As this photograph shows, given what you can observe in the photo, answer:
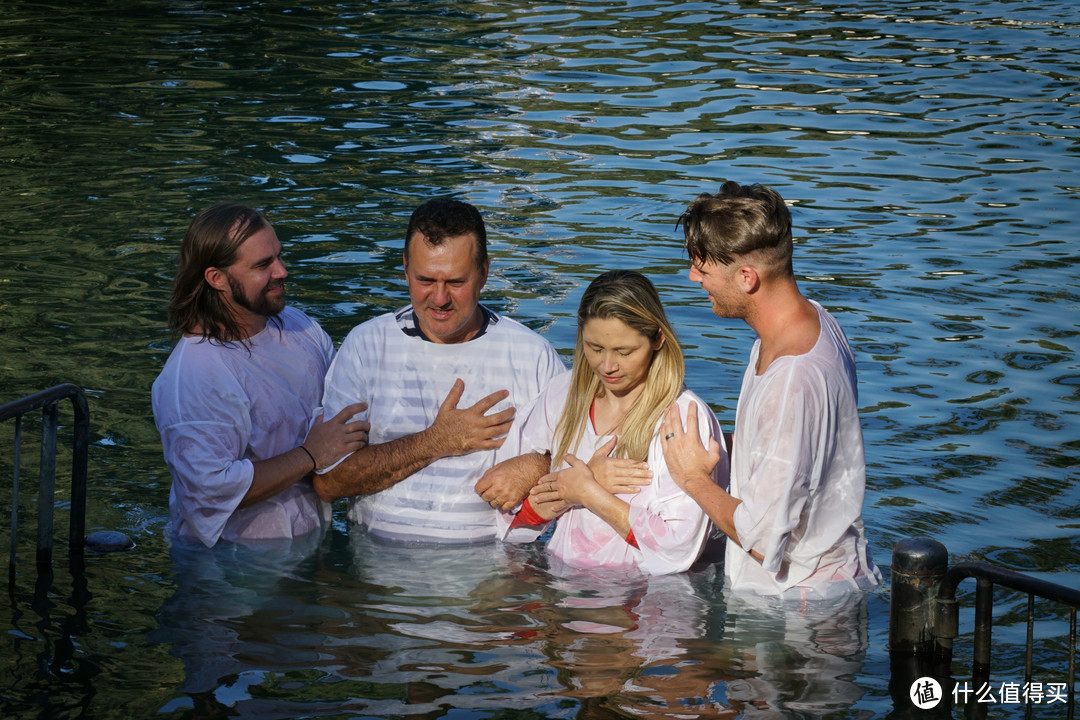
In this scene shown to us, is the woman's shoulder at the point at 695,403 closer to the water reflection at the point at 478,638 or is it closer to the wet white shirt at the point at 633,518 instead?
the wet white shirt at the point at 633,518

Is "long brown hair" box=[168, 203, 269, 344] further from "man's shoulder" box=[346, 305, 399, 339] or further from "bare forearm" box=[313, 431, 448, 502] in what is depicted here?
"bare forearm" box=[313, 431, 448, 502]

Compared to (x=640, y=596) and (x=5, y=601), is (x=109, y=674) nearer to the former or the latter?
(x=5, y=601)

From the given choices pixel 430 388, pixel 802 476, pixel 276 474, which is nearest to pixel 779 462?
pixel 802 476

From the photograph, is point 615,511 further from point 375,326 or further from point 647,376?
point 375,326

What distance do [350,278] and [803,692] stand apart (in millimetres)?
7442

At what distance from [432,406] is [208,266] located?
54.6 inches

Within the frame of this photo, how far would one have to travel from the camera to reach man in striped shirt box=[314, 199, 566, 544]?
22.8 ft

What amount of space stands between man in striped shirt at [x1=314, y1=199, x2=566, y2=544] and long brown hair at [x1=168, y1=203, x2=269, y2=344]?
663mm

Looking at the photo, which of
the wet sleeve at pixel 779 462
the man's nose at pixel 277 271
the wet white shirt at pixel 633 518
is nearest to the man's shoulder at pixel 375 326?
the man's nose at pixel 277 271

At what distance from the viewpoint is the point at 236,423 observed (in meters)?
6.83

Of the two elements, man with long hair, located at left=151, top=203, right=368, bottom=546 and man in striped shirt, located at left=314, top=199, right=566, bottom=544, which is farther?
man in striped shirt, located at left=314, top=199, right=566, bottom=544

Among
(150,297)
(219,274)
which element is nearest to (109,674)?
(219,274)

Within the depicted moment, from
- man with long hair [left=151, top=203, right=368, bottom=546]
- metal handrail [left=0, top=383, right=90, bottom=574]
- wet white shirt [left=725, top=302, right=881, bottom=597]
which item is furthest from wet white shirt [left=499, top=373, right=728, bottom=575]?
metal handrail [left=0, top=383, right=90, bottom=574]

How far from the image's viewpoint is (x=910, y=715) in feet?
18.3
